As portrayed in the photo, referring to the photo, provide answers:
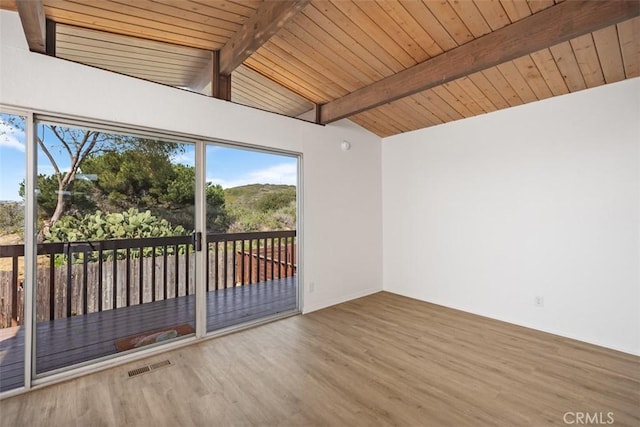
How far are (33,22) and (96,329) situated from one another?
244cm

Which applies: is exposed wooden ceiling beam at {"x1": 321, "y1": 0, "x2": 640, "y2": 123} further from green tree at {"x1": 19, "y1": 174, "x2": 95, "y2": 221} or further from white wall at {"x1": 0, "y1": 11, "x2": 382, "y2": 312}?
green tree at {"x1": 19, "y1": 174, "x2": 95, "y2": 221}

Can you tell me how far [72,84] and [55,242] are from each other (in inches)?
49.9

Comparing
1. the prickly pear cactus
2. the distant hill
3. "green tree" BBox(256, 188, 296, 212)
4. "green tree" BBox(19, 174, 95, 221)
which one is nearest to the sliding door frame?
"green tree" BBox(19, 174, 95, 221)

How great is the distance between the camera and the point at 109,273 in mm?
2705

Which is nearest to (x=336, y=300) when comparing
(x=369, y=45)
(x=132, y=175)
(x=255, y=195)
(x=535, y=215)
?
(x=255, y=195)

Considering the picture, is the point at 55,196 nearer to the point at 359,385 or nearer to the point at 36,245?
the point at 36,245

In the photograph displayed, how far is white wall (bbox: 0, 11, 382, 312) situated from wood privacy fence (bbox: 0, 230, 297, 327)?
1.07 metres

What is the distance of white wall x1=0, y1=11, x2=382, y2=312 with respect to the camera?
7.13 feet

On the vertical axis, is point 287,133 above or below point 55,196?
above

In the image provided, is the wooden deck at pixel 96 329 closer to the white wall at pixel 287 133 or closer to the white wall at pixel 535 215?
Result: the white wall at pixel 287 133

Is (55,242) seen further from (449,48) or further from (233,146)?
(449,48)
